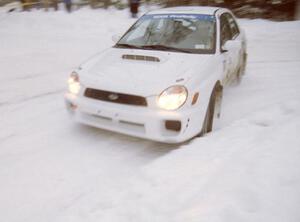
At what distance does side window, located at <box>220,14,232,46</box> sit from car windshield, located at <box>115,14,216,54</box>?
7.5 inches

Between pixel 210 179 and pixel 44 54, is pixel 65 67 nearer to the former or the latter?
pixel 44 54

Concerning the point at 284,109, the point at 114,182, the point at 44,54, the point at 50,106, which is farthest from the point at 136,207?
the point at 44,54

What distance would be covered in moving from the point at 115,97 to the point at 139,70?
19.0 inches

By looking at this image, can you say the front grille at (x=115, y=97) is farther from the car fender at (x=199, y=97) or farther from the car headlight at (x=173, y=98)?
the car fender at (x=199, y=97)

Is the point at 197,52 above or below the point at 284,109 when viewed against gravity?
above

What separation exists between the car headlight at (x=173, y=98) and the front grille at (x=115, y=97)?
205 mm

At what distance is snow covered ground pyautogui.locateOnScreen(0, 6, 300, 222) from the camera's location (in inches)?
109

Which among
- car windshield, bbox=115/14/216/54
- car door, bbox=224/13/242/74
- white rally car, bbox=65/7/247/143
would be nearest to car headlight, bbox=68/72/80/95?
white rally car, bbox=65/7/247/143

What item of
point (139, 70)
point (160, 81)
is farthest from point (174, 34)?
point (160, 81)

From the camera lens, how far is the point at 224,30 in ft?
17.4

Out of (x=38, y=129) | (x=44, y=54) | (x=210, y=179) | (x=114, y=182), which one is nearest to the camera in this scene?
(x=210, y=179)

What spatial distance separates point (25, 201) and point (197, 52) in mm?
2820

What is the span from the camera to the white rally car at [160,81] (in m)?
3.85

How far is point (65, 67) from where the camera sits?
330 inches
